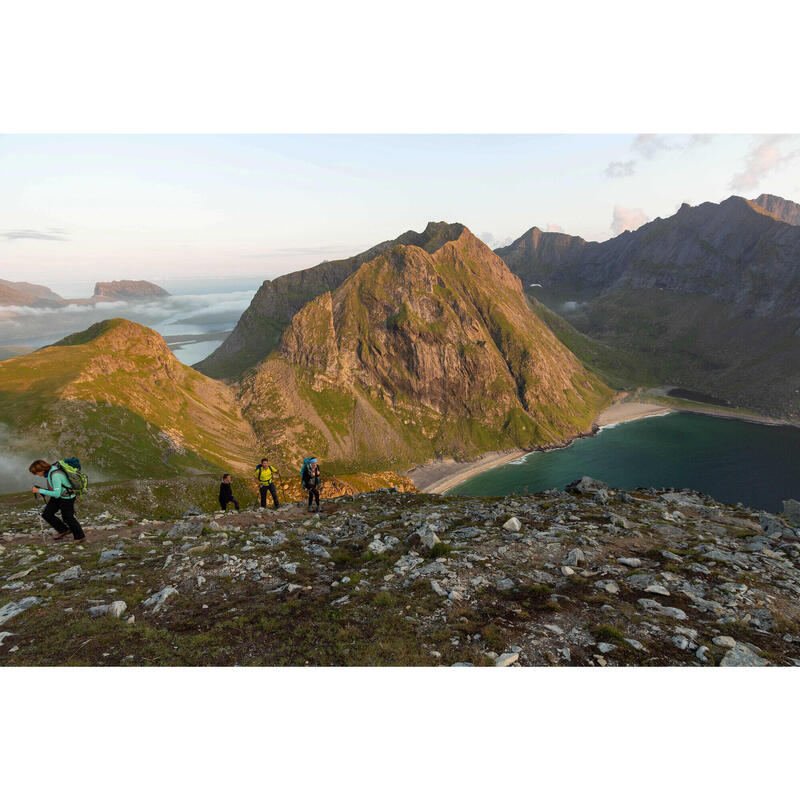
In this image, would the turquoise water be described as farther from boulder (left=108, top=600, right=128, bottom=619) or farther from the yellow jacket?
boulder (left=108, top=600, right=128, bottom=619)

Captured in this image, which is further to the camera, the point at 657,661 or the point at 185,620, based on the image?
the point at 185,620

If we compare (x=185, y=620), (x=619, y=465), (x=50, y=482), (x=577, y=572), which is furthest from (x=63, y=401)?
(x=619, y=465)

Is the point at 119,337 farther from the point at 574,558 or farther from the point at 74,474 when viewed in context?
the point at 574,558

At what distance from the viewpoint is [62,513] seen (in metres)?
15.4

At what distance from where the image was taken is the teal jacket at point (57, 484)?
14.5 metres

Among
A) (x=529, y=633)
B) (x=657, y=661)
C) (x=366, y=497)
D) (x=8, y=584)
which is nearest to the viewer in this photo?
(x=657, y=661)

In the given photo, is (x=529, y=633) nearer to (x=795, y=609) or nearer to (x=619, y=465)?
(x=795, y=609)

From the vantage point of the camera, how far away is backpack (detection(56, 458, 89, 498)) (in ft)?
48.9

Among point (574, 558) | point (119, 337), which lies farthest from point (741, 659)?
point (119, 337)

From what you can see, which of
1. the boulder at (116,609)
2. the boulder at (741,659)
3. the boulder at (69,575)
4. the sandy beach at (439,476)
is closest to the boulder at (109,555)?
the boulder at (69,575)

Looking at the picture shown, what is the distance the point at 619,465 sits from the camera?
180 metres

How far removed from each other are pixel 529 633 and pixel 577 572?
15.2ft

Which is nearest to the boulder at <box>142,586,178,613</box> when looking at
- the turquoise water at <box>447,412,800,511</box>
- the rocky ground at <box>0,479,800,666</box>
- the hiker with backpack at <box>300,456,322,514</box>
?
the rocky ground at <box>0,479,800,666</box>

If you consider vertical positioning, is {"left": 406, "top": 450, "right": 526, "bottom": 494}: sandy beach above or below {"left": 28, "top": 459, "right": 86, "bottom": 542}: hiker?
below
